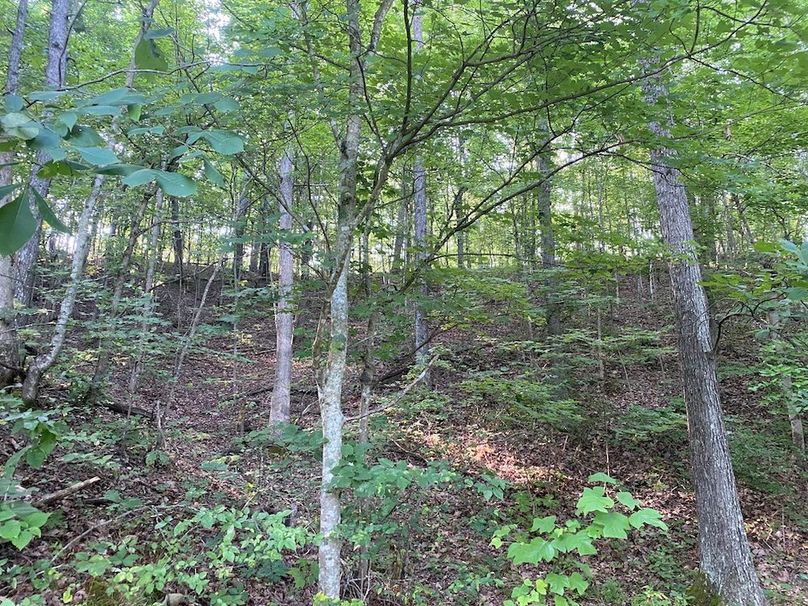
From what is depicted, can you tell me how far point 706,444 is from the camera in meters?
6.00

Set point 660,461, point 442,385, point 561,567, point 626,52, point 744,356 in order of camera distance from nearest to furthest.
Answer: point 626,52, point 561,567, point 660,461, point 442,385, point 744,356

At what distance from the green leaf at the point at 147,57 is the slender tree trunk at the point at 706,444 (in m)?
5.86

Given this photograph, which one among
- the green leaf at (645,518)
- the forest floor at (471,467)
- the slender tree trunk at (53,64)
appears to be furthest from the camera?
the slender tree trunk at (53,64)

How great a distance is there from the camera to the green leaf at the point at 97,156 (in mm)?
794

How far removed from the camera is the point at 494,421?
8.84 metres

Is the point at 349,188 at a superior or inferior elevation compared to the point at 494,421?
superior

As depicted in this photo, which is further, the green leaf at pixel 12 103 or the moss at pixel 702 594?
the moss at pixel 702 594

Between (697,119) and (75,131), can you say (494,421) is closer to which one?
(697,119)

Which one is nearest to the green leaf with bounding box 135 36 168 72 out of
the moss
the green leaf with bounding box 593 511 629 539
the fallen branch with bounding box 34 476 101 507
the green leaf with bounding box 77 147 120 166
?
the green leaf with bounding box 77 147 120 166

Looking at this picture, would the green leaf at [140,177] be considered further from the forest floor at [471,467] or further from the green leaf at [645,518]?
the forest floor at [471,467]

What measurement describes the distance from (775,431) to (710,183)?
28.8 feet

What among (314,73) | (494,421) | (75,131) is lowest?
(494,421)

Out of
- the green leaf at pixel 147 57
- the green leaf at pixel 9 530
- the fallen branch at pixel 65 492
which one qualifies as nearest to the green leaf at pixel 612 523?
the green leaf at pixel 147 57

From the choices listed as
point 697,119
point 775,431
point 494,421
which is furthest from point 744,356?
point 697,119
